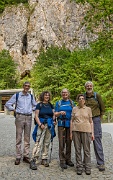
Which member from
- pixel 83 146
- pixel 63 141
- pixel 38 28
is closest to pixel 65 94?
pixel 63 141

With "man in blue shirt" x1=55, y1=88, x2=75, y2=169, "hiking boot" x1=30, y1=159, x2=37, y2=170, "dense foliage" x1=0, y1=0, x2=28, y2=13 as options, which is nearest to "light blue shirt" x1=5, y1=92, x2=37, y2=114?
"man in blue shirt" x1=55, y1=88, x2=75, y2=169

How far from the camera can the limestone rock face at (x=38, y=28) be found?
40719 millimetres

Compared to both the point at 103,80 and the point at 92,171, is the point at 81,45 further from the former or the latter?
the point at 92,171

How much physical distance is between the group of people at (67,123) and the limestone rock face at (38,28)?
35279 millimetres

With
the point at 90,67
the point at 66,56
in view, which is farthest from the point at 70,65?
the point at 66,56

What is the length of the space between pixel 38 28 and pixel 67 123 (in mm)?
41014

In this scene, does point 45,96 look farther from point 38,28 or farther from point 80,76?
point 38,28

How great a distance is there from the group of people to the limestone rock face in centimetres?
3528

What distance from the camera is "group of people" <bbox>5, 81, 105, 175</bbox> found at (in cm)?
429

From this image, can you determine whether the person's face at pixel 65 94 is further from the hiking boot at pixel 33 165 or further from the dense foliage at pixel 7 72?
the dense foliage at pixel 7 72

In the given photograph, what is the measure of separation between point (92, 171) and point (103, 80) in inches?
686

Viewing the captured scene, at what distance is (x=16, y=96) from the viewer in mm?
4977

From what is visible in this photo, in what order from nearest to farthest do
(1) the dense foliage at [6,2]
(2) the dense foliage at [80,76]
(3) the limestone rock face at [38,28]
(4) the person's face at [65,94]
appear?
(4) the person's face at [65,94] < (2) the dense foliage at [80,76] < (3) the limestone rock face at [38,28] < (1) the dense foliage at [6,2]

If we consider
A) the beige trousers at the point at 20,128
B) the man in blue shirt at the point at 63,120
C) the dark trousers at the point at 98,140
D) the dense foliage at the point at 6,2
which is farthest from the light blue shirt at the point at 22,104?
the dense foliage at the point at 6,2
